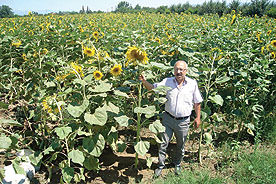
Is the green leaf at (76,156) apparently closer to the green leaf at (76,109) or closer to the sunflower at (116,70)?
the green leaf at (76,109)

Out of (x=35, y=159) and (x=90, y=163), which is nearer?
(x=35, y=159)

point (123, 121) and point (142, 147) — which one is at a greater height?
point (123, 121)

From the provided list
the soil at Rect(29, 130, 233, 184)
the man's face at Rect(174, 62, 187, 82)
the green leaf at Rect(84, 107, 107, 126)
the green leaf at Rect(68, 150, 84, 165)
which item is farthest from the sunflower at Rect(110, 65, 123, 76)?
the soil at Rect(29, 130, 233, 184)

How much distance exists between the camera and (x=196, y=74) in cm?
274

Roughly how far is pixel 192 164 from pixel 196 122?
658 mm

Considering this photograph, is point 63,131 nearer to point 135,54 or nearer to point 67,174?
point 67,174

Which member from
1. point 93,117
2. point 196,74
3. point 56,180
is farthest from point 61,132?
point 196,74

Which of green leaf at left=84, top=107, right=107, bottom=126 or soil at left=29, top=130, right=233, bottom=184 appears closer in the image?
green leaf at left=84, top=107, right=107, bottom=126

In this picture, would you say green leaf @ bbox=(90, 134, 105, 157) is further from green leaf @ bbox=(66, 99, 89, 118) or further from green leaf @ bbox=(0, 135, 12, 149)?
green leaf @ bbox=(0, 135, 12, 149)

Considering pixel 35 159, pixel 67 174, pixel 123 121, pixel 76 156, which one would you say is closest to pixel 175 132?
pixel 123 121

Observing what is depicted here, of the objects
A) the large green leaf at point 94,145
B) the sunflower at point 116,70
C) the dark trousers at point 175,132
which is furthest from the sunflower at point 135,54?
the large green leaf at point 94,145

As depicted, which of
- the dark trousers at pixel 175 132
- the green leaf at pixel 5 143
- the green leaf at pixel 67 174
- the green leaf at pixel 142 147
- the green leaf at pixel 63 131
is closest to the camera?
the green leaf at pixel 5 143

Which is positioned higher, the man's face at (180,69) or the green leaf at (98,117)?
the man's face at (180,69)

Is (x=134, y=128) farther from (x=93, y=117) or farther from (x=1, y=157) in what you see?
(x=1, y=157)
